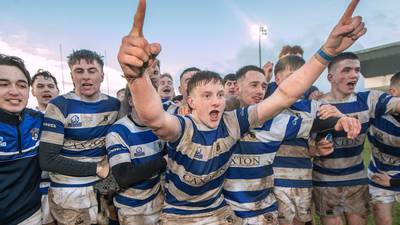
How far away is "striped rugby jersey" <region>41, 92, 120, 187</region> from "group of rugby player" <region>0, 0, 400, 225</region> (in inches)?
0.4

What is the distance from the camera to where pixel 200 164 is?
2.82m

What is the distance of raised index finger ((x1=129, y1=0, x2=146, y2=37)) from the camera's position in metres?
1.87

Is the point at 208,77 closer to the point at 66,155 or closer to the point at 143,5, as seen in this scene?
the point at 143,5

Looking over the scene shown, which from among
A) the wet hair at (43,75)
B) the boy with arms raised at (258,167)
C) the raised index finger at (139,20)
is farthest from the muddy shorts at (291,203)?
the wet hair at (43,75)

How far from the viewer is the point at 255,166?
3.31 metres

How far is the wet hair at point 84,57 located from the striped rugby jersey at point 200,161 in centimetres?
163

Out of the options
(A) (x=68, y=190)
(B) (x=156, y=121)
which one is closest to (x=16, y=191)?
(A) (x=68, y=190)

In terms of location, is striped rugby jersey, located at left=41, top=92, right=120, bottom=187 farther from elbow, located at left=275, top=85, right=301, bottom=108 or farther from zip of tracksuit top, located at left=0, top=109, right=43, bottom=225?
elbow, located at left=275, top=85, right=301, bottom=108

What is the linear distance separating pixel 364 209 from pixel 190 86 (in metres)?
2.81

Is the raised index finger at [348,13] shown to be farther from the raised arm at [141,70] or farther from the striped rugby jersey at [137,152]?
the striped rugby jersey at [137,152]

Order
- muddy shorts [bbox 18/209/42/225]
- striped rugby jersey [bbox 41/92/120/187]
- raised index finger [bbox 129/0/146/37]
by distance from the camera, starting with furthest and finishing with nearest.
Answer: striped rugby jersey [bbox 41/92/120/187] → muddy shorts [bbox 18/209/42/225] → raised index finger [bbox 129/0/146/37]

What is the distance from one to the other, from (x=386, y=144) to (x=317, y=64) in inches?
95.7

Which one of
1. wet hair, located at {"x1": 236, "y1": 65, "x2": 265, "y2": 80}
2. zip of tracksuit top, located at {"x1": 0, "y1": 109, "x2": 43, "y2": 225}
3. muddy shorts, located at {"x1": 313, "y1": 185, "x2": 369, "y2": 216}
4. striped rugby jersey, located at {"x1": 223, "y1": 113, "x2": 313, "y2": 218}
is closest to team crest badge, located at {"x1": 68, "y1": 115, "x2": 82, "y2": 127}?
zip of tracksuit top, located at {"x1": 0, "y1": 109, "x2": 43, "y2": 225}

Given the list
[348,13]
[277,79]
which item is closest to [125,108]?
[277,79]
